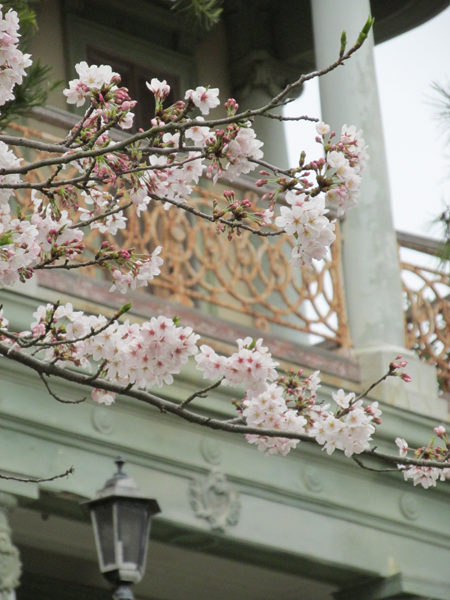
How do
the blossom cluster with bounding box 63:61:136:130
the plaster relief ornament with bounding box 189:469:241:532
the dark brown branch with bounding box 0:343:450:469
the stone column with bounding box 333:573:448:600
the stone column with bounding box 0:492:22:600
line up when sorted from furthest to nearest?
1. the stone column with bounding box 333:573:448:600
2. the plaster relief ornament with bounding box 189:469:241:532
3. the stone column with bounding box 0:492:22:600
4. the dark brown branch with bounding box 0:343:450:469
5. the blossom cluster with bounding box 63:61:136:130

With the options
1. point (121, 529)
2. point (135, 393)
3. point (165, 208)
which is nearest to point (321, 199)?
point (165, 208)

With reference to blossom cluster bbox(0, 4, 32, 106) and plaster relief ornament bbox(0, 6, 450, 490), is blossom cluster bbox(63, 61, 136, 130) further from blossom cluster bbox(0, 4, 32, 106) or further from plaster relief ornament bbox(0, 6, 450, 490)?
blossom cluster bbox(0, 4, 32, 106)

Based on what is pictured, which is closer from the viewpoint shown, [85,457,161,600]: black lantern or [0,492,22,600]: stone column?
[85,457,161,600]: black lantern

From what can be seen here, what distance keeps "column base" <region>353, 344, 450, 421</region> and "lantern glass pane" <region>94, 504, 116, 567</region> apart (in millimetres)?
2287

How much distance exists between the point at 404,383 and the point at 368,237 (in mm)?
945

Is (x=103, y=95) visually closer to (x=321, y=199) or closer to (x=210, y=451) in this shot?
(x=321, y=199)

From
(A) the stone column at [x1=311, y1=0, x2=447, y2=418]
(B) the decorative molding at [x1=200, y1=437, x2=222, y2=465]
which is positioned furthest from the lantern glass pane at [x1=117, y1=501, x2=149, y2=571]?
(A) the stone column at [x1=311, y1=0, x2=447, y2=418]

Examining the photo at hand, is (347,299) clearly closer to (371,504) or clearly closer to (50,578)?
(371,504)

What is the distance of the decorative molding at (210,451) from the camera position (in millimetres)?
6762

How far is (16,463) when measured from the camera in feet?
19.6

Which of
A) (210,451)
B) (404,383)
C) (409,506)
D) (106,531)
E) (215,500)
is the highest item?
(404,383)

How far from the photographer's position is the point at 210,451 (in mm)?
6777

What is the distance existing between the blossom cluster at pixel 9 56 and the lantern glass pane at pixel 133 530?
7.63ft

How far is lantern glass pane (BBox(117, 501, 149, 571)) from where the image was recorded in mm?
5461
